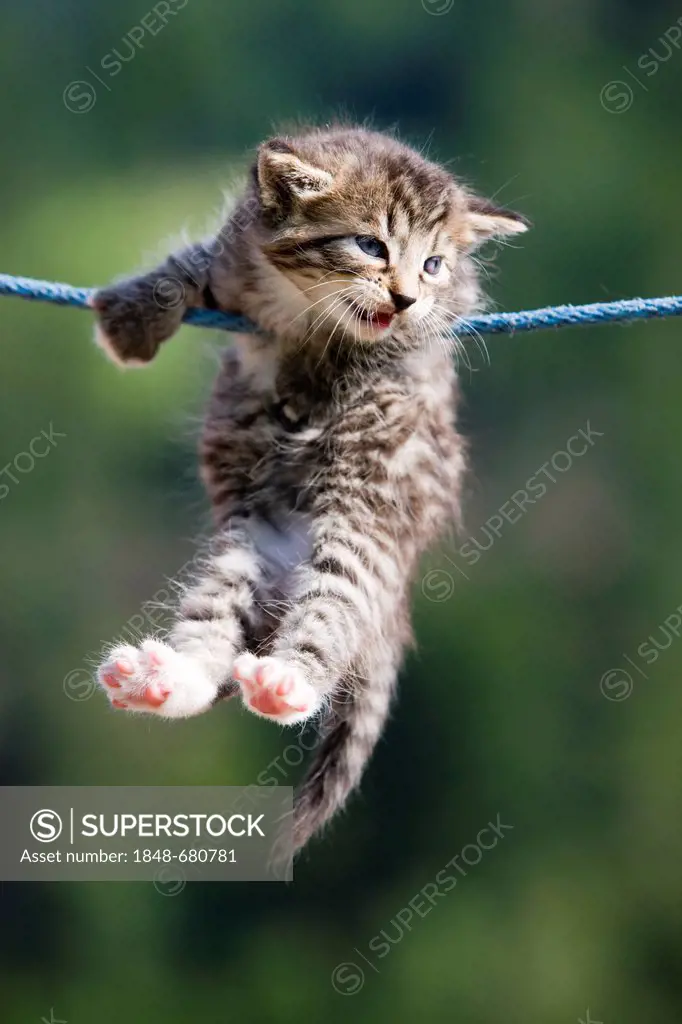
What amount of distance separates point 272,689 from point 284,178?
1033 mm

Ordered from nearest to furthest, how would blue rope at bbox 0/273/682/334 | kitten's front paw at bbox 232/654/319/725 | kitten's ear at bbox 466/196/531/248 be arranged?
kitten's front paw at bbox 232/654/319/725
blue rope at bbox 0/273/682/334
kitten's ear at bbox 466/196/531/248

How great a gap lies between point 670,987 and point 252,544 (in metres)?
5.52

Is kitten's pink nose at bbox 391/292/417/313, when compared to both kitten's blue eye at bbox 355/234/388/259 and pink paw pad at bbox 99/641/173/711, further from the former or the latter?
pink paw pad at bbox 99/641/173/711

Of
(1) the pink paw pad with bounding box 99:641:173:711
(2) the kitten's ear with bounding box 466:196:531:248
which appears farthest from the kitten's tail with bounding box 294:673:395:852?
(2) the kitten's ear with bounding box 466:196:531:248

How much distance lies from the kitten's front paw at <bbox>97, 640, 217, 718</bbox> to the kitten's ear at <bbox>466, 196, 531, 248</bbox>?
114 centimetres

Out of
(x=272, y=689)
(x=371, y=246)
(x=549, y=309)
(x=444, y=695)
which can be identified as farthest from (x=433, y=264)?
(x=444, y=695)

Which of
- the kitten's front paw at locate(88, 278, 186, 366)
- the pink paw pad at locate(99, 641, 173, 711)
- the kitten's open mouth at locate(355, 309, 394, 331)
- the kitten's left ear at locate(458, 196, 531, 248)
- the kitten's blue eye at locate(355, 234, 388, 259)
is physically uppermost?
the kitten's left ear at locate(458, 196, 531, 248)

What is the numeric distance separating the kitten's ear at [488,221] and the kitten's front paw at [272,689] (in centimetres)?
108

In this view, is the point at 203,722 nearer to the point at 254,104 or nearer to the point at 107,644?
the point at 254,104

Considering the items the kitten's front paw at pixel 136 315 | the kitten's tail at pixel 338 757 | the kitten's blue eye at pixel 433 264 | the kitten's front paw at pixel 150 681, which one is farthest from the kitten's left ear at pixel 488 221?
the kitten's front paw at pixel 150 681

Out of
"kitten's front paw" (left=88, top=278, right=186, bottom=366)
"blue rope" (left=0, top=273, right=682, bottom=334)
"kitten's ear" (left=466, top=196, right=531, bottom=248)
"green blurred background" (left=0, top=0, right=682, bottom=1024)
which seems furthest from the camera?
"green blurred background" (left=0, top=0, right=682, bottom=1024)

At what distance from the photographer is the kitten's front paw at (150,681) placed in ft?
7.76

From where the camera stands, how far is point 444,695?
7.44 metres

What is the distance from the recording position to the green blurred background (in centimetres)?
715
